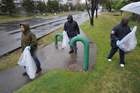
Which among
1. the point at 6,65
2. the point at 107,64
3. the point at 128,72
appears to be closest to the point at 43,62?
the point at 6,65

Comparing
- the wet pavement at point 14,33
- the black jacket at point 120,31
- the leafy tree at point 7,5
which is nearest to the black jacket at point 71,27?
the black jacket at point 120,31

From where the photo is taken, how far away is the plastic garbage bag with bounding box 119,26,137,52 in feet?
10.7

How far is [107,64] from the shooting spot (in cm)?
374

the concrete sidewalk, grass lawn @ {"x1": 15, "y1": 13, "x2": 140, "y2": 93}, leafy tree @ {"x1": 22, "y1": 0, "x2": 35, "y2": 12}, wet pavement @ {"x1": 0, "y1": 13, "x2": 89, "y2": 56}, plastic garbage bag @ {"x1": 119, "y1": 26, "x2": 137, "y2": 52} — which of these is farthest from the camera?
leafy tree @ {"x1": 22, "y1": 0, "x2": 35, "y2": 12}

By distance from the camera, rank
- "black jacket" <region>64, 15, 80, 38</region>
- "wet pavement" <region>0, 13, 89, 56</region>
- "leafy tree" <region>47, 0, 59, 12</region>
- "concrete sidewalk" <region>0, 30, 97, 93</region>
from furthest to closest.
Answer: "leafy tree" <region>47, 0, 59, 12</region>
"wet pavement" <region>0, 13, 89, 56</region>
"black jacket" <region>64, 15, 80, 38</region>
"concrete sidewalk" <region>0, 30, 97, 93</region>

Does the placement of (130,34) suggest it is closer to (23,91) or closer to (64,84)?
(64,84)

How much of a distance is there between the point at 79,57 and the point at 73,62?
0.52 metres

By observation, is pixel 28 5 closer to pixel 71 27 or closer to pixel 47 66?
pixel 71 27

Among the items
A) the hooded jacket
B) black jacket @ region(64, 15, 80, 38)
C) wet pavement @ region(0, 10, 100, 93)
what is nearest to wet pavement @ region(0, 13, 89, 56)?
wet pavement @ region(0, 10, 100, 93)

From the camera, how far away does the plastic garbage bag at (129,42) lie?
129 inches

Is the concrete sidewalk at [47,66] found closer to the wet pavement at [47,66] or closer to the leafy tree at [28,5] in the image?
the wet pavement at [47,66]

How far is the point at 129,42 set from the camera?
332 centimetres

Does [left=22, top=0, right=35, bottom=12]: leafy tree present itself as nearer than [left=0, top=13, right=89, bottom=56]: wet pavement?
No

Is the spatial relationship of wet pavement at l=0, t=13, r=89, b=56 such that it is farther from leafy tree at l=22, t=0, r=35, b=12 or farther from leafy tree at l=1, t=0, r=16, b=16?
leafy tree at l=22, t=0, r=35, b=12
